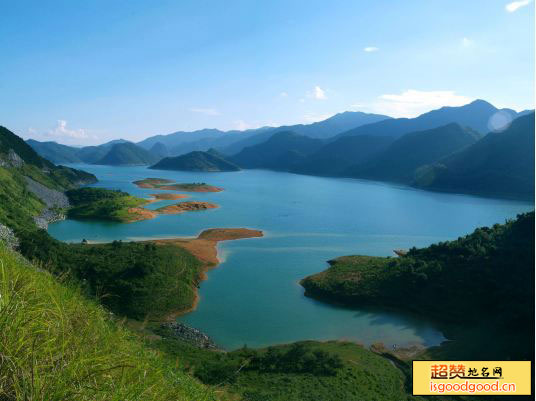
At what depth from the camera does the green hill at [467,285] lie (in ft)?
59.6

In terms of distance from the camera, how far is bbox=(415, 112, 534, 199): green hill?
260 ft

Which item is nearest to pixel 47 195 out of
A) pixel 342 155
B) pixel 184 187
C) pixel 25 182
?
pixel 25 182

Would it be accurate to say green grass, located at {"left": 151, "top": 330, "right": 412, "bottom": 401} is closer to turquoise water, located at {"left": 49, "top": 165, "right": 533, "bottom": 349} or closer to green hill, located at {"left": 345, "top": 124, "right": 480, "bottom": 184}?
turquoise water, located at {"left": 49, "top": 165, "right": 533, "bottom": 349}

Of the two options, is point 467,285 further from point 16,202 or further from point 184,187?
point 184,187

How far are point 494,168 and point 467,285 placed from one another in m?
77.0

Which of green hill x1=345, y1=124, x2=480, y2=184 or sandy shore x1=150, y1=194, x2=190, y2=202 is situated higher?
green hill x1=345, y1=124, x2=480, y2=184

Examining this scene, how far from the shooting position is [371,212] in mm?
57219

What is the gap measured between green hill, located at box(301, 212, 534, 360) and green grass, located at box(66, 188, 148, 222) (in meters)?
30.2

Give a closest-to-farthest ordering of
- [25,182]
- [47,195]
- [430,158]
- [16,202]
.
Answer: [16,202] → [25,182] → [47,195] → [430,158]

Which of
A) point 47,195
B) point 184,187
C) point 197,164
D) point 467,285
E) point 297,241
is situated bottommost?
point 467,285

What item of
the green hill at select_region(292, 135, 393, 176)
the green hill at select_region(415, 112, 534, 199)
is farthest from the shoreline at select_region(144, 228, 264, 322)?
the green hill at select_region(292, 135, 393, 176)

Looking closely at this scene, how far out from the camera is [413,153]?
129m

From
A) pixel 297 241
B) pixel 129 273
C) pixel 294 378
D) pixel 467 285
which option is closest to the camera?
pixel 294 378

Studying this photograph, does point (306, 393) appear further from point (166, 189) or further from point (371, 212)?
point (166, 189)
